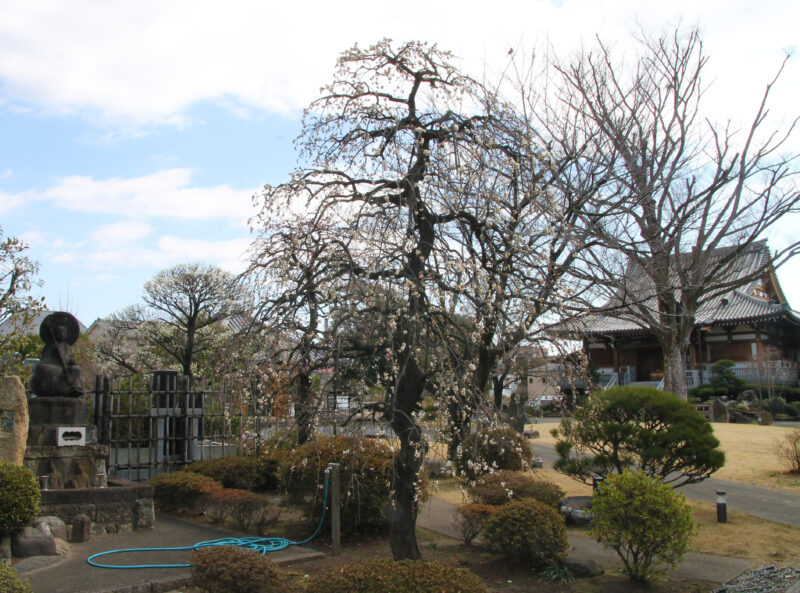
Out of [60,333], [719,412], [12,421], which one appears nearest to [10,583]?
[12,421]

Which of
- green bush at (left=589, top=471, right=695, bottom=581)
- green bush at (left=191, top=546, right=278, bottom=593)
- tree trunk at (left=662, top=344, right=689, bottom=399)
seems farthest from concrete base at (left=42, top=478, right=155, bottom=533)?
tree trunk at (left=662, top=344, right=689, bottom=399)

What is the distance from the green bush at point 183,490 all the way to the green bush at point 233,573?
13.7ft

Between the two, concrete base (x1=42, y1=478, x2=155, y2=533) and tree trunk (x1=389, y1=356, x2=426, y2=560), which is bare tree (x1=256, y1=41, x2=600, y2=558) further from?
concrete base (x1=42, y1=478, x2=155, y2=533)

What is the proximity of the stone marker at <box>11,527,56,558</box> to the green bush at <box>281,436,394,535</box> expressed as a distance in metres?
2.95

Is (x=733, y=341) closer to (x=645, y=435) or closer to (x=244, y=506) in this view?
(x=645, y=435)

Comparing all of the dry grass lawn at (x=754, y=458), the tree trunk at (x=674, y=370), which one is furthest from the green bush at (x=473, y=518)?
the tree trunk at (x=674, y=370)

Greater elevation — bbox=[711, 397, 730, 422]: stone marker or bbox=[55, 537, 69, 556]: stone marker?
bbox=[711, 397, 730, 422]: stone marker

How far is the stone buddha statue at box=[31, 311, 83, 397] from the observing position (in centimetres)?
1002

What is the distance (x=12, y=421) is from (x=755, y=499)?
39.5 ft

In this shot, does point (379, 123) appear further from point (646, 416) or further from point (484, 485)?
point (646, 416)

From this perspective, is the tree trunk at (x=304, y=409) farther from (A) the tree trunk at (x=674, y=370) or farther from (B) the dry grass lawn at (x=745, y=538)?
(A) the tree trunk at (x=674, y=370)

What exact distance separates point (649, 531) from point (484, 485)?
3.13 m

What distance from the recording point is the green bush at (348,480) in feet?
28.5

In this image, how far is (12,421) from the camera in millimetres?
8406
